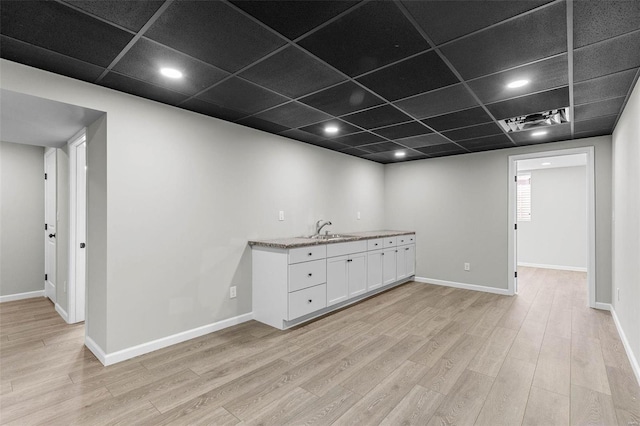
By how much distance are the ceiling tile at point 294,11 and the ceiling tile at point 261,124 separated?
160cm

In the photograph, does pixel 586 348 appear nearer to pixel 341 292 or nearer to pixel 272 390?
pixel 341 292

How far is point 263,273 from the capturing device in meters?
3.40

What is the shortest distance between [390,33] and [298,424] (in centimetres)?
227

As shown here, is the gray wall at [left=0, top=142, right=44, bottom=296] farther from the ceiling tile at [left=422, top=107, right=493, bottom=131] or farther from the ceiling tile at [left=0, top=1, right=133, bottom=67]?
the ceiling tile at [left=422, top=107, right=493, bottom=131]

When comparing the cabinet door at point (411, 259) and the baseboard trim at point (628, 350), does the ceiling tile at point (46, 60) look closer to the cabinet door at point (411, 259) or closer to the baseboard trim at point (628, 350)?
the baseboard trim at point (628, 350)

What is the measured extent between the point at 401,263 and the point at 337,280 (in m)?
1.73

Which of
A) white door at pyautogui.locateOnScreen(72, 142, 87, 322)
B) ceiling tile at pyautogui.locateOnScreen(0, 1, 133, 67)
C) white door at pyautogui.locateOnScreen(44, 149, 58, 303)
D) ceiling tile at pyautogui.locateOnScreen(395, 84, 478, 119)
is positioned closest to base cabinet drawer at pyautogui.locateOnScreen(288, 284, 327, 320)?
ceiling tile at pyautogui.locateOnScreen(395, 84, 478, 119)

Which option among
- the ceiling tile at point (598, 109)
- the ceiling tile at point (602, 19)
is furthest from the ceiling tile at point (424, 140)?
the ceiling tile at point (602, 19)

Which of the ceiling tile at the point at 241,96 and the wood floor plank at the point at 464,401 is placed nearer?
the wood floor plank at the point at 464,401

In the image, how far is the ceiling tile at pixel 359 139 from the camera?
3.92 meters

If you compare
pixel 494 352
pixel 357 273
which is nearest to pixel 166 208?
pixel 357 273

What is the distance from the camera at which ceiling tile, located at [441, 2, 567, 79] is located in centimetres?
162

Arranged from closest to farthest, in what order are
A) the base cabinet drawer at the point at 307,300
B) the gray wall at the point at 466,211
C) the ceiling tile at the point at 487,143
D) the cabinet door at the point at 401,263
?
the base cabinet drawer at the point at 307,300, the gray wall at the point at 466,211, the ceiling tile at the point at 487,143, the cabinet door at the point at 401,263

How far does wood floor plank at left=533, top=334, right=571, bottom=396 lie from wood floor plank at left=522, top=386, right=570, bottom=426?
9 centimetres
